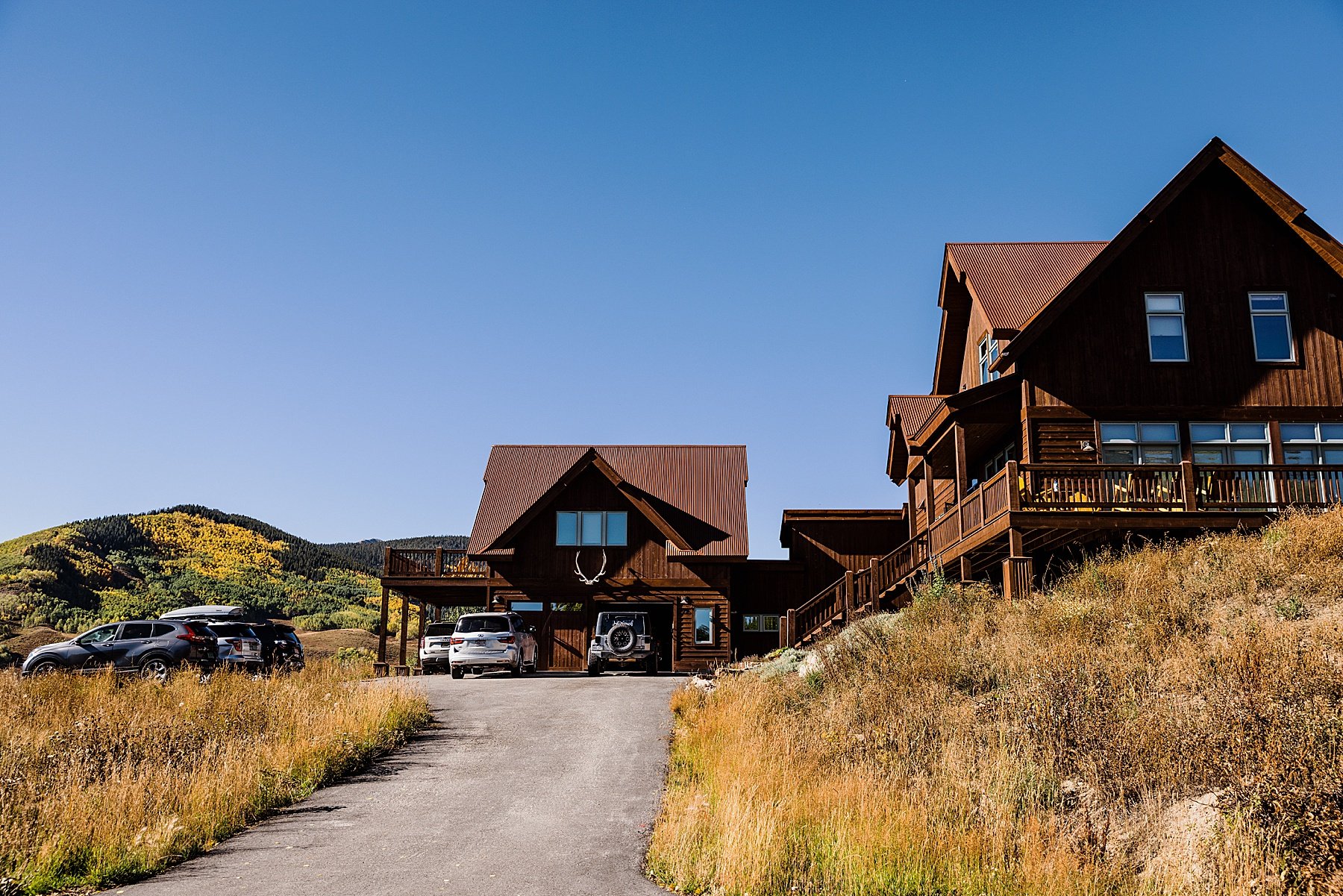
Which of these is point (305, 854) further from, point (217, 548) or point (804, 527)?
point (217, 548)

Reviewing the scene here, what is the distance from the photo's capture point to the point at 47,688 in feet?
57.7

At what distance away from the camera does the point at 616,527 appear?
37.8 metres

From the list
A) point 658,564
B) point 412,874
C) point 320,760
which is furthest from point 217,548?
point 412,874

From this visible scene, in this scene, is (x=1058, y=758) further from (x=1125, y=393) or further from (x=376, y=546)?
(x=376, y=546)

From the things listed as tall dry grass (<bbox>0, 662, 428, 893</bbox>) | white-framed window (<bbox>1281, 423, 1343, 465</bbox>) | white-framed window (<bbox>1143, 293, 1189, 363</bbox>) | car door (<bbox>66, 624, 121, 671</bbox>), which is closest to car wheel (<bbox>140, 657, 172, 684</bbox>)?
car door (<bbox>66, 624, 121, 671</bbox>)

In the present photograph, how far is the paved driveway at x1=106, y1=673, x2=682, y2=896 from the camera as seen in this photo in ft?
31.5

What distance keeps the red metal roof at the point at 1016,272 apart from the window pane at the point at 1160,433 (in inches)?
162

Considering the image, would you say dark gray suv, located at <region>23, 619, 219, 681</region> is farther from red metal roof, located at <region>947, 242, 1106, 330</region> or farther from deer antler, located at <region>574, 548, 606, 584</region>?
red metal roof, located at <region>947, 242, 1106, 330</region>

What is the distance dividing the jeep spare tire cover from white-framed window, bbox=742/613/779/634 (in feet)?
22.4

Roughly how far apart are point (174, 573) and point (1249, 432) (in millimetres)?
62488

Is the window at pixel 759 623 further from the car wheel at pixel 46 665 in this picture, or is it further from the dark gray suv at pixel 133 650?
the car wheel at pixel 46 665

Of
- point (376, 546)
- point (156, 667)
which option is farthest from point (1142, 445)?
point (376, 546)

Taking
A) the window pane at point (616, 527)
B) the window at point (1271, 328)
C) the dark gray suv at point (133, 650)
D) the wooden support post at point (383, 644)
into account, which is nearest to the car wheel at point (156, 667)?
the dark gray suv at point (133, 650)

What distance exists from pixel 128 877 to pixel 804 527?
30.4 metres
